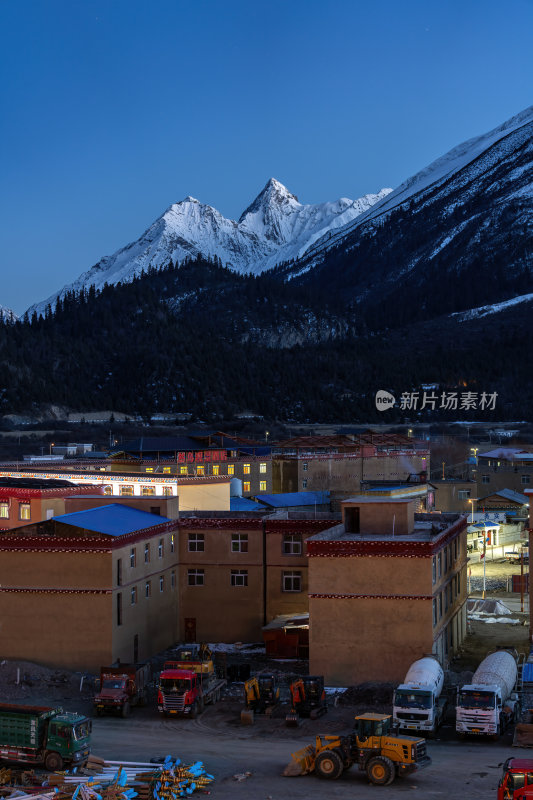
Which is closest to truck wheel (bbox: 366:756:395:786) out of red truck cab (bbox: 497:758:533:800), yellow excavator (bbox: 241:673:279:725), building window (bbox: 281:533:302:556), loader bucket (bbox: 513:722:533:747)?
red truck cab (bbox: 497:758:533:800)

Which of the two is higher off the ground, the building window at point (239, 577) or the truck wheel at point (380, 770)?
the building window at point (239, 577)

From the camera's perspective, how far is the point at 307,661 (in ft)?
157

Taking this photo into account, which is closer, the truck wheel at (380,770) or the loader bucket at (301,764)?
the truck wheel at (380,770)

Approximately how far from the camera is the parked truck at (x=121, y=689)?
39344mm

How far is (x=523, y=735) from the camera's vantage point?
34.8 m

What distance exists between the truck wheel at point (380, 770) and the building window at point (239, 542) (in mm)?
21646

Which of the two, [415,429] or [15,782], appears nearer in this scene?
[15,782]

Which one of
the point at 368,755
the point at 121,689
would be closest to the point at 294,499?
the point at 121,689

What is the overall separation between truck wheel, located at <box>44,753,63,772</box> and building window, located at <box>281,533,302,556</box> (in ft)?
69.5

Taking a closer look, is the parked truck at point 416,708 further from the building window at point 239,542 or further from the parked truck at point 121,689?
the building window at point 239,542

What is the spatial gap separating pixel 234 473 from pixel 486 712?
2517 inches

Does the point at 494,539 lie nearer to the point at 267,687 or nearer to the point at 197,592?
the point at 197,592

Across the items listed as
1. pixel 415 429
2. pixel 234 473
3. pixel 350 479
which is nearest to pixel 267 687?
pixel 234 473

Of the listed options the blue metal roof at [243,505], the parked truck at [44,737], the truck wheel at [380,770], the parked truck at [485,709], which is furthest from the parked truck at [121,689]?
the blue metal roof at [243,505]
